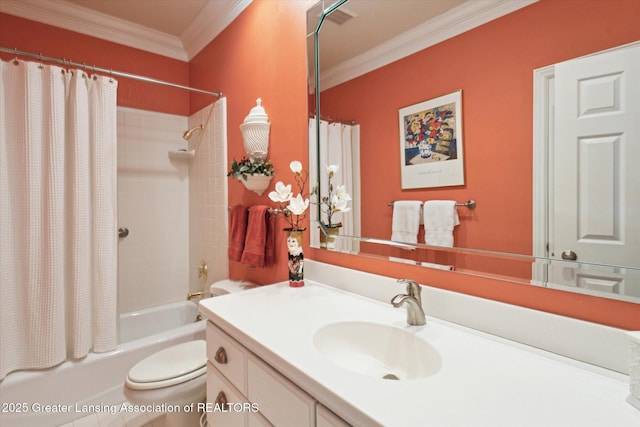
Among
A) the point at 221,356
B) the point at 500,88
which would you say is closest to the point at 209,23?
the point at 500,88

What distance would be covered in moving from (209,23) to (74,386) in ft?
8.02

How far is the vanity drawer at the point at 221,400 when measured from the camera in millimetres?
908

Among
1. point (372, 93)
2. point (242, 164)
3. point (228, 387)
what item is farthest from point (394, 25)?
point (228, 387)

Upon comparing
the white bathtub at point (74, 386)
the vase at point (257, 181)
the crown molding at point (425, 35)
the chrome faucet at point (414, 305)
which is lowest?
the white bathtub at point (74, 386)

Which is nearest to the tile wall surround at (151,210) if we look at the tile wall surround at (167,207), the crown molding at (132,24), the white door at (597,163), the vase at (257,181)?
the tile wall surround at (167,207)

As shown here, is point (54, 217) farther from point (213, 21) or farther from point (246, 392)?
point (213, 21)

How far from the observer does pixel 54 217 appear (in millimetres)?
1616

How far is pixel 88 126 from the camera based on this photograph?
1763mm

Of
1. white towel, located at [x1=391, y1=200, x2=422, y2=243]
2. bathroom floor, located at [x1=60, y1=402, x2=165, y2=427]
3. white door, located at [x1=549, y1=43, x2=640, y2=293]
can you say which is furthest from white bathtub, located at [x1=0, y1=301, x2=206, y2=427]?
white door, located at [x1=549, y1=43, x2=640, y2=293]

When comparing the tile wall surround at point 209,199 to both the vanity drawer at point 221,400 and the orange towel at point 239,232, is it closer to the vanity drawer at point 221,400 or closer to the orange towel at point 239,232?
the orange towel at point 239,232

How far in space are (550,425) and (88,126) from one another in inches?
90.9

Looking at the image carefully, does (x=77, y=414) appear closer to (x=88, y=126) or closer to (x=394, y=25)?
(x=88, y=126)

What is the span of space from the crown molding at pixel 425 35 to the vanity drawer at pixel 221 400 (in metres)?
1.24

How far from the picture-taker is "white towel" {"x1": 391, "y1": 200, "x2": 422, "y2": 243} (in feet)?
3.41
